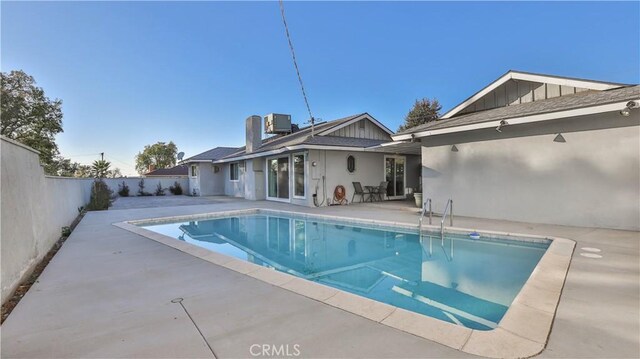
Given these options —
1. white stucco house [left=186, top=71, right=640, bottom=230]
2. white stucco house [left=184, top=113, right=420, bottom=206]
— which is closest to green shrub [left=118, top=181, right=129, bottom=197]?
white stucco house [left=184, top=113, right=420, bottom=206]

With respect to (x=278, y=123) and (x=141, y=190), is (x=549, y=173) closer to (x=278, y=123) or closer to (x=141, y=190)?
(x=278, y=123)

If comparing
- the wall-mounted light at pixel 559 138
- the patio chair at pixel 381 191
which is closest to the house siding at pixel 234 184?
the patio chair at pixel 381 191

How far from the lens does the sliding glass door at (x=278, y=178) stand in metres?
14.9

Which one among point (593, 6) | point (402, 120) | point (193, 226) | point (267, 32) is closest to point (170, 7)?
point (267, 32)

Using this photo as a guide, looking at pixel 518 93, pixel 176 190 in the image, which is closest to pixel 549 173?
pixel 518 93

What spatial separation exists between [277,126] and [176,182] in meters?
10.7

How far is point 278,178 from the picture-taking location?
15.6 m

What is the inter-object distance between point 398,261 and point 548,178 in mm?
4866

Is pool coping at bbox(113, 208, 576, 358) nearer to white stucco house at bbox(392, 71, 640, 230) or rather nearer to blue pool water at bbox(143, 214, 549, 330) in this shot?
blue pool water at bbox(143, 214, 549, 330)

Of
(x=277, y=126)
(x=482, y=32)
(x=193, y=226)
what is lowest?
(x=193, y=226)

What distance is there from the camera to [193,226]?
988 cm

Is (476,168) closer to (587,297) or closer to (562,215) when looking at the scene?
(562,215)

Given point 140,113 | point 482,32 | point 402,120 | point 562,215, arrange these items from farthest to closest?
1. point 402,120
2. point 140,113
3. point 482,32
4. point 562,215

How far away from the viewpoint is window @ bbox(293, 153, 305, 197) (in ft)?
44.5
